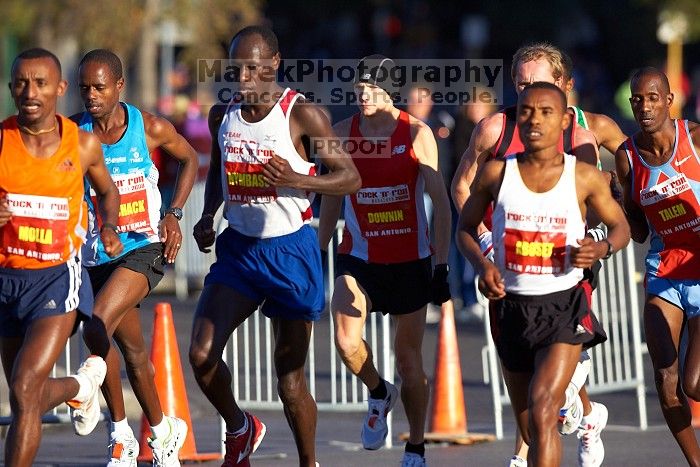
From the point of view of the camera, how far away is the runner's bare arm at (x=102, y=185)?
7.70m

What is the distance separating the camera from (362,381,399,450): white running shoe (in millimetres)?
9312

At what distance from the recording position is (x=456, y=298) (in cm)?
1762

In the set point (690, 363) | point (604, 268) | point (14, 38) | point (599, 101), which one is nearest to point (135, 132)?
point (690, 363)

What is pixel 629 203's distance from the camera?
8586 mm

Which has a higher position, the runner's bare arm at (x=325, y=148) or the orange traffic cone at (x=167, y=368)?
the runner's bare arm at (x=325, y=148)

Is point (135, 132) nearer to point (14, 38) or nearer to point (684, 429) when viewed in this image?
point (684, 429)

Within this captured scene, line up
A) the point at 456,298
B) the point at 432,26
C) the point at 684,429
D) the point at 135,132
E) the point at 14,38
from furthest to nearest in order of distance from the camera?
the point at 432,26
the point at 14,38
the point at 456,298
the point at 135,132
the point at 684,429

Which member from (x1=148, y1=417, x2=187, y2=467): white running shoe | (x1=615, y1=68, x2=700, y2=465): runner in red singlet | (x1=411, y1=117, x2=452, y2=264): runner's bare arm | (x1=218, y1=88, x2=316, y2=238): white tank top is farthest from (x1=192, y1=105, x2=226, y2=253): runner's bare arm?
(x1=615, y1=68, x2=700, y2=465): runner in red singlet

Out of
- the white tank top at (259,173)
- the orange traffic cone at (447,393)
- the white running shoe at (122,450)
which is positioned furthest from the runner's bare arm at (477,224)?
the orange traffic cone at (447,393)

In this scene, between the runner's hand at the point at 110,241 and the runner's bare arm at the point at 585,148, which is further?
the runner's bare arm at the point at 585,148

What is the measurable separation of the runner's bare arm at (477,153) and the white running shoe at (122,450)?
220cm

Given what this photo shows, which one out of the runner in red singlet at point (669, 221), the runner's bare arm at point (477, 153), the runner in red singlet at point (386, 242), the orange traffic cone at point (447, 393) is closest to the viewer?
the runner in red singlet at point (669, 221)

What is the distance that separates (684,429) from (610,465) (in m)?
1.14

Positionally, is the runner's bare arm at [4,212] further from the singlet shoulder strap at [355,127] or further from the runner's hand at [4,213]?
the singlet shoulder strap at [355,127]
